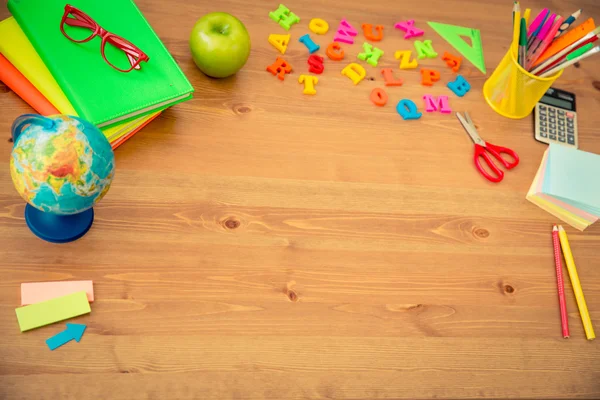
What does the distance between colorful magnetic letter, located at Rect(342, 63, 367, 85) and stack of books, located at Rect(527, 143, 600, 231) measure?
14.1 inches

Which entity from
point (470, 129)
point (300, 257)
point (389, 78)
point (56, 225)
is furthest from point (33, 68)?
point (470, 129)

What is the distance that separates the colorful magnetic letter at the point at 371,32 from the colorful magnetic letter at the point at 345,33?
21 mm

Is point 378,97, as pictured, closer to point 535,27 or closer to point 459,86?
point 459,86

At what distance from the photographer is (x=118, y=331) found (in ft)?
2.26

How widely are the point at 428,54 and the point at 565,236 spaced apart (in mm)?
417

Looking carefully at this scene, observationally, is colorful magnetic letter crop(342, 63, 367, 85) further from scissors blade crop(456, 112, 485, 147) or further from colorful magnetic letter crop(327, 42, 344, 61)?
scissors blade crop(456, 112, 485, 147)

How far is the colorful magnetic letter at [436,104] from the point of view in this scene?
97 centimetres

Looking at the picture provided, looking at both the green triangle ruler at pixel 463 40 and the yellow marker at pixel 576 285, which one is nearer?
the yellow marker at pixel 576 285

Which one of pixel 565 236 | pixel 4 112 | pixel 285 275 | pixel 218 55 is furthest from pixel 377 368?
pixel 4 112

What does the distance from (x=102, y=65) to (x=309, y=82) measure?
341 mm

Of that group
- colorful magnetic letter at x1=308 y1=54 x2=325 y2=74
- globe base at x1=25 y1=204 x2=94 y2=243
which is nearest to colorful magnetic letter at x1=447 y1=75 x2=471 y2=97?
colorful magnetic letter at x1=308 y1=54 x2=325 y2=74

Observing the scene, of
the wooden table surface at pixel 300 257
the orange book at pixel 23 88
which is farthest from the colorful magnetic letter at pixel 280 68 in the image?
the orange book at pixel 23 88

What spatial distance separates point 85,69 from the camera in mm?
792

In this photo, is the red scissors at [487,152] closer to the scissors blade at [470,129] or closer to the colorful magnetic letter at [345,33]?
the scissors blade at [470,129]
